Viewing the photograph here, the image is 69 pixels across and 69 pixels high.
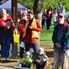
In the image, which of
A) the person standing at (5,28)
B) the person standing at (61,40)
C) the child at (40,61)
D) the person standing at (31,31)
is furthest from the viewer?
the person standing at (5,28)

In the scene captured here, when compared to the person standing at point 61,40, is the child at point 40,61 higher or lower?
lower

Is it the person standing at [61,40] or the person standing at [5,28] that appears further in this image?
the person standing at [5,28]

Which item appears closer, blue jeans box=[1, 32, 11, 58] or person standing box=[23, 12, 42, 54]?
person standing box=[23, 12, 42, 54]

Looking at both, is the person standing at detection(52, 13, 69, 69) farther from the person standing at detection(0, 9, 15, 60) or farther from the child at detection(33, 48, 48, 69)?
the person standing at detection(0, 9, 15, 60)

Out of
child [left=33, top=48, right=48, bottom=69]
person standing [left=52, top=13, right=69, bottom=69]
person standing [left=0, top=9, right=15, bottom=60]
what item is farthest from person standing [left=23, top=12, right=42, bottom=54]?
person standing [left=52, top=13, right=69, bottom=69]

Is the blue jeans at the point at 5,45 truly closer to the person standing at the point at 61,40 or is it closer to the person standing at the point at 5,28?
the person standing at the point at 5,28

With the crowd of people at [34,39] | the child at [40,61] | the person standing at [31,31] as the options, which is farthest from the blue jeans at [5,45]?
the child at [40,61]

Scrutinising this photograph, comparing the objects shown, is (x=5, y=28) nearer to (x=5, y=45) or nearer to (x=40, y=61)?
(x=5, y=45)

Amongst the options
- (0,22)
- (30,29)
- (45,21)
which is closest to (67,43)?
(30,29)

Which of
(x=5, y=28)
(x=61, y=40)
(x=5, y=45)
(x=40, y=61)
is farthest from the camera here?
(x=5, y=45)

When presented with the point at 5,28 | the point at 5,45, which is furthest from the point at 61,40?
the point at 5,45

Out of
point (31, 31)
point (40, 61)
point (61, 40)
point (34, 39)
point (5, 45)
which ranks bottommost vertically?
point (40, 61)

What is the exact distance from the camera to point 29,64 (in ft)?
22.0

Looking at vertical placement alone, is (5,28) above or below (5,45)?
above
